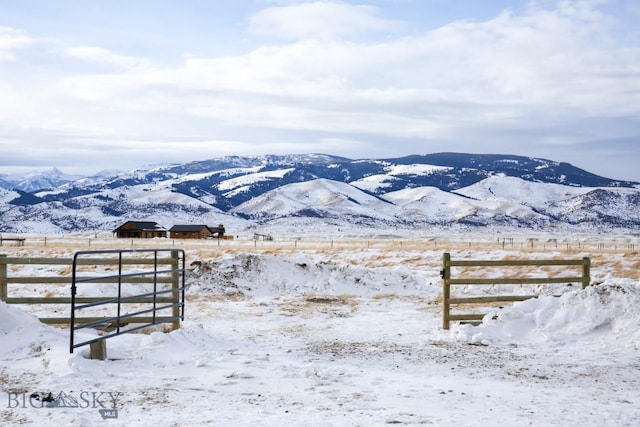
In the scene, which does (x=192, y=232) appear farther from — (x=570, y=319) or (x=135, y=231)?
(x=570, y=319)

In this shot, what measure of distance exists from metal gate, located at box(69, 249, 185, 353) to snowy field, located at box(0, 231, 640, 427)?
0.50 metres

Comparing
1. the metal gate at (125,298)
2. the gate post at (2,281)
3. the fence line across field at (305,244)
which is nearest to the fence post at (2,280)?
the gate post at (2,281)

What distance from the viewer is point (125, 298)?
10742 millimetres

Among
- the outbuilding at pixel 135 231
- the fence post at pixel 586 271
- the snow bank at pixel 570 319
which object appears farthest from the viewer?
the outbuilding at pixel 135 231

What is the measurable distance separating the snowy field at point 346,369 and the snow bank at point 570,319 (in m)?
0.03

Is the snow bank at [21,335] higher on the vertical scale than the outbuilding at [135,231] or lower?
higher

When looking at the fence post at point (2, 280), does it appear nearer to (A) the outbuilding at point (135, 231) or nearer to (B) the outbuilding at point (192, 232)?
(B) the outbuilding at point (192, 232)

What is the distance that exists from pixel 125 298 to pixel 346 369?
4319mm

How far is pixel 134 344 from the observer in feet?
36.6

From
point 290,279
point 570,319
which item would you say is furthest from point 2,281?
point 290,279

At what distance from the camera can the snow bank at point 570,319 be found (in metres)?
12.8

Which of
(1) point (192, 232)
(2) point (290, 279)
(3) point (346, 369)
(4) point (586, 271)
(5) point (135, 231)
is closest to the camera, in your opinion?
(3) point (346, 369)

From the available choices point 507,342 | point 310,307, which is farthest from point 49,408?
point 310,307

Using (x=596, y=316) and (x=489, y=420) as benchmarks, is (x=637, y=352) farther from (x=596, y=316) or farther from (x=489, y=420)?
(x=489, y=420)
